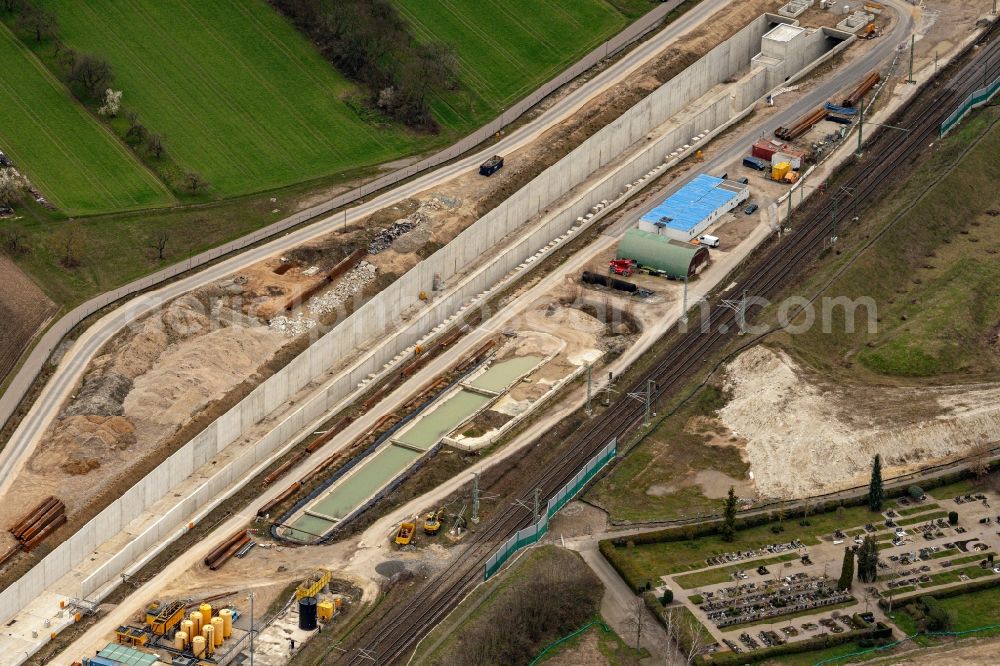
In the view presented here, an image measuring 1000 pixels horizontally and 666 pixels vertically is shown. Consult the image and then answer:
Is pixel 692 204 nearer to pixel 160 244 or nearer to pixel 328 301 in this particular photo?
pixel 328 301

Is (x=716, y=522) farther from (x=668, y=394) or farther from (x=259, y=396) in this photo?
(x=259, y=396)

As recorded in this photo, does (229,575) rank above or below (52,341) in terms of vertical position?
below

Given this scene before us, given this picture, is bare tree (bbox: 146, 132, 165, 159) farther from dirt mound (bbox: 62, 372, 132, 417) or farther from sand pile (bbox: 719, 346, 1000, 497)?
sand pile (bbox: 719, 346, 1000, 497)

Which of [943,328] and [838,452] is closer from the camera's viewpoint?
[838,452]

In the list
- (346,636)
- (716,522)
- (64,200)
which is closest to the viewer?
(346,636)

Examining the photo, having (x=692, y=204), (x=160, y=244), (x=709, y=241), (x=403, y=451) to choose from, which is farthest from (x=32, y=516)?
(x=692, y=204)

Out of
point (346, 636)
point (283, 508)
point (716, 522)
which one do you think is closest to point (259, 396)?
point (283, 508)
